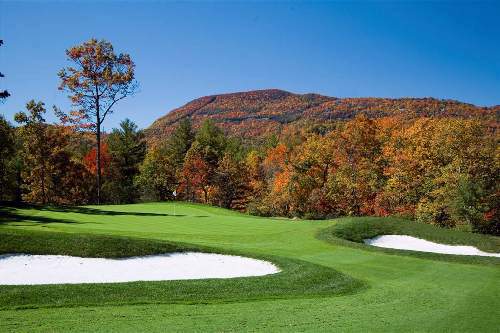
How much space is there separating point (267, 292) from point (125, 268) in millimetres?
4867

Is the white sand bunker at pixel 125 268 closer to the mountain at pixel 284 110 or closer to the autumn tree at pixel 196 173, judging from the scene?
the autumn tree at pixel 196 173

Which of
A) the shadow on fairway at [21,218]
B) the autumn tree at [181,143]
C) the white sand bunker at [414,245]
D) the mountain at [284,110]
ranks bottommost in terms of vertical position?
the white sand bunker at [414,245]

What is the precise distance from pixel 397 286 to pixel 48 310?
781 centimetres

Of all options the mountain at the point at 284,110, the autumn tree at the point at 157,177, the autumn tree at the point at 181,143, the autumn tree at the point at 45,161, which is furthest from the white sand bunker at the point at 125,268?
the mountain at the point at 284,110

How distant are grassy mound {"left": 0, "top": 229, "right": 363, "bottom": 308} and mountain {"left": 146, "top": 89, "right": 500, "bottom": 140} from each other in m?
72.2

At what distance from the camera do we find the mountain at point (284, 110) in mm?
91319

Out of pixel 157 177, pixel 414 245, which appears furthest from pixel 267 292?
pixel 157 177

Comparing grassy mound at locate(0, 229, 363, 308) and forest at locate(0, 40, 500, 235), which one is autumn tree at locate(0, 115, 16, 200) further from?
grassy mound at locate(0, 229, 363, 308)

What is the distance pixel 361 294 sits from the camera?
33.1 feet

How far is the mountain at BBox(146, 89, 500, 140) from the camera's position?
300ft

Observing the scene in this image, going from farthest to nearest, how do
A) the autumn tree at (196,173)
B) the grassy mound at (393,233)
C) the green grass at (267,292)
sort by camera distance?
the autumn tree at (196,173) → the grassy mound at (393,233) → the green grass at (267,292)

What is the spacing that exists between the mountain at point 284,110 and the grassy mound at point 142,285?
7222 centimetres

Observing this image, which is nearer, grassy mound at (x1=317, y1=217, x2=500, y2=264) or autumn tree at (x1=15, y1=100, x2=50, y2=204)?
grassy mound at (x1=317, y1=217, x2=500, y2=264)

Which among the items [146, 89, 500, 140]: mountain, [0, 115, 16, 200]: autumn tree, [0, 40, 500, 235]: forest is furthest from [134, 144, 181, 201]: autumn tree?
[146, 89, 500, 140]: mountain
